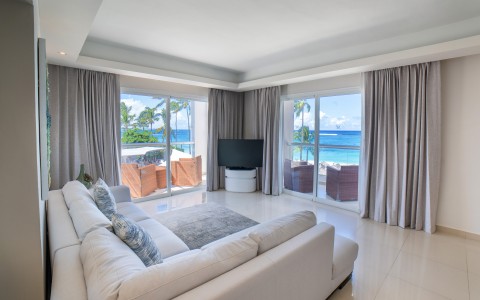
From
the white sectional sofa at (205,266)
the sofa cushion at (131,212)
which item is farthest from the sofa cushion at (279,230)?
the sofa cushion at (131,212)

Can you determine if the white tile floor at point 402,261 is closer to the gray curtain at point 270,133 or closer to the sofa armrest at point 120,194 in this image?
the sofa armrest at point 120,194

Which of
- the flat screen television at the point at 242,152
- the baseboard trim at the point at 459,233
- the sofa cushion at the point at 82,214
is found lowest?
the baseboard trim at the point at 459,233

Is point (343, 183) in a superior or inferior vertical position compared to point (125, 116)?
inferior

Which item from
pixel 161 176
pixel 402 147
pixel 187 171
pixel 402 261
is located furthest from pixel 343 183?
pixel 161 176

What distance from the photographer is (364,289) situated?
2.17 meters

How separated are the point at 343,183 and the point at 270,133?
181 centimetres

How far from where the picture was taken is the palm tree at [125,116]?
14.4 ft

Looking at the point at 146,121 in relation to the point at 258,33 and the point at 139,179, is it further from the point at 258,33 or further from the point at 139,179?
the point at 258,33

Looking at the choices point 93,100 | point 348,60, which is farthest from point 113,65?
point 348,60

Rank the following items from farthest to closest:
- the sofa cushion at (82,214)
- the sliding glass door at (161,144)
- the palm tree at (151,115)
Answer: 1. the palm tree at (151,115)
2. the sliding glass door at (161,144)
3. the sofa cushion at (82,214)

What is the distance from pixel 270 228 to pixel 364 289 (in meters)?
1.33

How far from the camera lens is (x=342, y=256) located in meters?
2.09

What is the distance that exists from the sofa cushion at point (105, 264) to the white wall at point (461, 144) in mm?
3954

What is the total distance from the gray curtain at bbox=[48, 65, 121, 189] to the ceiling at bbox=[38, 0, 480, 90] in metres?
0.36
